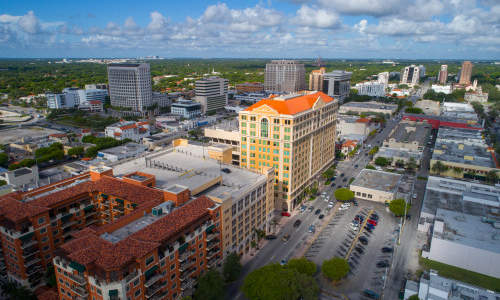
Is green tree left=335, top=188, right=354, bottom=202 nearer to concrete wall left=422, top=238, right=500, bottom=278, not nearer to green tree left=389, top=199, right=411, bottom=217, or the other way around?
green tree left=389, top=199, right=411, bottom=217

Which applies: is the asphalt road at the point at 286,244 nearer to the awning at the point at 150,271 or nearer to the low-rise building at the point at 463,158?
the awning at the point at 150,271

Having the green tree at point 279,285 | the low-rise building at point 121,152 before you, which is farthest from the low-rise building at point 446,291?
the low-rise building at point 121,152

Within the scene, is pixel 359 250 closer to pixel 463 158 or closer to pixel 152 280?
pixel 152 280

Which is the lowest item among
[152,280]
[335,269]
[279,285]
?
[335,269]

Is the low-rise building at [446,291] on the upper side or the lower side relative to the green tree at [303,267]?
upper

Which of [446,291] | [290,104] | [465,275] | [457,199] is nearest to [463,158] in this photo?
[457,199]

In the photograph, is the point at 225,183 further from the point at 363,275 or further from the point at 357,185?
the point at 357,185

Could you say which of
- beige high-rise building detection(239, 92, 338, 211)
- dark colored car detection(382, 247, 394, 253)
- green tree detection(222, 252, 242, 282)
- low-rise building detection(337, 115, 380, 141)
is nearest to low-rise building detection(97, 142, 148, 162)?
beige high-rise building detection(239, 92, 338, 211)
